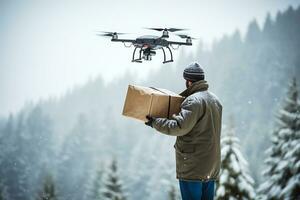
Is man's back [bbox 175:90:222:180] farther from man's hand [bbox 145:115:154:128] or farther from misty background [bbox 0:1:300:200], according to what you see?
misty background [bbox 0:1:300:200]

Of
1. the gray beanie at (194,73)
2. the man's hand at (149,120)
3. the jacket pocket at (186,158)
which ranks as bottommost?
the jacket pocket at (186,158)

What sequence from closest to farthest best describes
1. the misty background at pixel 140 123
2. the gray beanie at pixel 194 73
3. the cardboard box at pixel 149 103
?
1. the gray beanie at pixel 194 73
2. the cardboard box at pixel 149 103
3. the misty background at pixel 140 123

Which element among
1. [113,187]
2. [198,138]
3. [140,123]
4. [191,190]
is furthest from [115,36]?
[140,123]

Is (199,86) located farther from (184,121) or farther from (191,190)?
(191,190)

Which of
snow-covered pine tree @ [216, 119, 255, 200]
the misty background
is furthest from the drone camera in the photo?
the misty background

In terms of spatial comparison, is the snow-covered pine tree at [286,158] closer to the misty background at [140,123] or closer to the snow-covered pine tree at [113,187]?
the snow-covered pine tree at [113,187]

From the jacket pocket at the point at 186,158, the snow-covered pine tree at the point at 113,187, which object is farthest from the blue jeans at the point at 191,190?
the snow-covered pine tree at the point at 113,187

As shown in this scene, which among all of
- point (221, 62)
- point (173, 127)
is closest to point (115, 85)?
point (221, 62)

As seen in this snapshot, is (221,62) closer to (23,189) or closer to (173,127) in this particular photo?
(23,189)
